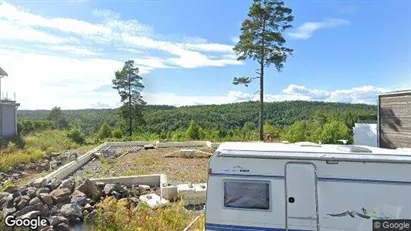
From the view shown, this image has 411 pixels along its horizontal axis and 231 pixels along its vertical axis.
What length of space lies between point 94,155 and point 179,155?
564 cm

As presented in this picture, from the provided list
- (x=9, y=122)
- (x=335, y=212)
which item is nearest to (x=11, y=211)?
(x=335, y=212)

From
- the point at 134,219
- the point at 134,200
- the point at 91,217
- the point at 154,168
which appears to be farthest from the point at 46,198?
the point at 154,168

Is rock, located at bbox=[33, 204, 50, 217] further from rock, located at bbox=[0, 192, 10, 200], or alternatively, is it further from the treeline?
the treeline

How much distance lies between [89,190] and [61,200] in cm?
Result: 102

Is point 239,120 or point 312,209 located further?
point 239,120

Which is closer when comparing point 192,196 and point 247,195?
point 247,195

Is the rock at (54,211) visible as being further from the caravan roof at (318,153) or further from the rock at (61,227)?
the caravan roof at (318,153)

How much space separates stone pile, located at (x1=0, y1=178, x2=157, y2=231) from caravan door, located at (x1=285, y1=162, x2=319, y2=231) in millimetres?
5794

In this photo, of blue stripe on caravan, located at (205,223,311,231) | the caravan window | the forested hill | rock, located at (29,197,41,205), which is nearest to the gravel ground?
rock, located at (29,197,41,205)

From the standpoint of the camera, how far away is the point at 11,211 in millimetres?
9750

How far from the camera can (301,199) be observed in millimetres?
5926

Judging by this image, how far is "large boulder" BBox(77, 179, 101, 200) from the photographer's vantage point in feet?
38.7

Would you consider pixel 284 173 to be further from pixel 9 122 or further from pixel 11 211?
pixel 9 122

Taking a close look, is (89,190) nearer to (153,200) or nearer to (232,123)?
(153,200)
